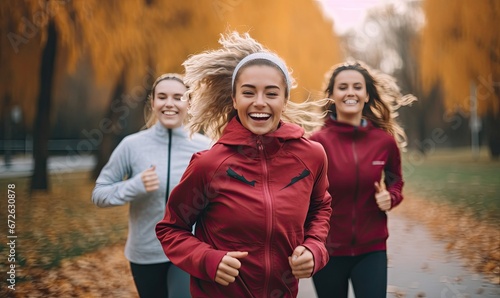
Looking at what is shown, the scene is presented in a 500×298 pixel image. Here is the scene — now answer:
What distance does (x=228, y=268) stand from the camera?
1.88 metres

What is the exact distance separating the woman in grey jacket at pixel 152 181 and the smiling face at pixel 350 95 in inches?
40.2

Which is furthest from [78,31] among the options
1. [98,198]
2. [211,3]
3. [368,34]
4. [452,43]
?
[368,34]

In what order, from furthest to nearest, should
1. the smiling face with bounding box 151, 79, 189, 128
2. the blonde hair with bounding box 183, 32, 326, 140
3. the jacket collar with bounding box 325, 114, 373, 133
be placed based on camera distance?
1. the smiling face with bounding box 151, 79, 189, 128
2. the jacket collar with bounding box 325, 114, 373, 133
3. the blonde hair with bounding box 183, 32, 326, 140

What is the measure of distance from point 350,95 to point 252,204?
1.77 meters

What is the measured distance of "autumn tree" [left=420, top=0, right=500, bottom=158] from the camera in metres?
13.0

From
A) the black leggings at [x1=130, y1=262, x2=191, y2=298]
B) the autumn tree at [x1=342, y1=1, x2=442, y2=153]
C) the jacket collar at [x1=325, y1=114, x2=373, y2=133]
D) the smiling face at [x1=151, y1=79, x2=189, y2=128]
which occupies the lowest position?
the black leggings at [x1=130, y1=262, x2=191, y2=298]

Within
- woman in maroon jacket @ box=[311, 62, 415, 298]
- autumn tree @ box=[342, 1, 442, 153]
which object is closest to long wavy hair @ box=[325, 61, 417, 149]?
woman in maroon jacket @ box=[311, 62, 415, 298]

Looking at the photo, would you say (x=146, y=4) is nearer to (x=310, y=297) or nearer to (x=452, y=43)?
(x=310, y=297)

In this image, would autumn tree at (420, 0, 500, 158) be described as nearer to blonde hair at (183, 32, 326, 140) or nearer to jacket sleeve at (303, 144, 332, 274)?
blonde hair at (183, 32, 326, 140)

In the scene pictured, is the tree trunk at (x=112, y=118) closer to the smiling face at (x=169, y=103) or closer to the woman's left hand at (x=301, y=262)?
the smiling face at (x=169, y=103)

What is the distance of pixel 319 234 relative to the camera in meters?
2.17

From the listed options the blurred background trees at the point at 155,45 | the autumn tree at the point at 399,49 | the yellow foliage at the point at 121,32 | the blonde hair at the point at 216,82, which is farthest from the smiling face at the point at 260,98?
the autumn tree at the point at 399,49

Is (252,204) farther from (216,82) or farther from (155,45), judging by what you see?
(155,45)

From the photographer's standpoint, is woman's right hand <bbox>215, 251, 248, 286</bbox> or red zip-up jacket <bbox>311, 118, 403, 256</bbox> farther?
red zip-up jacket <bbox>311, 118, 403, 256</bbox>
